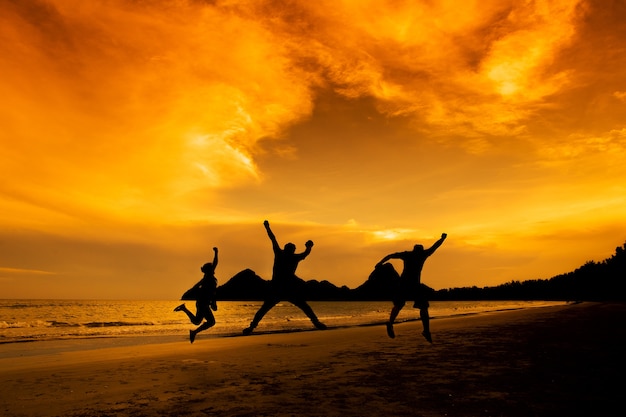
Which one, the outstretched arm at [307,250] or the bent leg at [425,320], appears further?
the bent leg at [425,320]

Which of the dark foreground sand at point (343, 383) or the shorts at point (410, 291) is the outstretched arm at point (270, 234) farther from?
the shorts at point (410, 291)

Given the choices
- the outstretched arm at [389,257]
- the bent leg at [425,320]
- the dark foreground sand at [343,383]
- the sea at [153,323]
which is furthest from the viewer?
the sea at [153,323]

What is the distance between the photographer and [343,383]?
681cm

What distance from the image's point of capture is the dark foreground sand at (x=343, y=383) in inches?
210

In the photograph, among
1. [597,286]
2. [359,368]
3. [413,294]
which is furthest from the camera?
[597,286]

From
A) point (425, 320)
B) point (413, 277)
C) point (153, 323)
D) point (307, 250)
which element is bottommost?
point (153, 323)

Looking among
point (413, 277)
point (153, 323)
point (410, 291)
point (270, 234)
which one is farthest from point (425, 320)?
point (153, 323)

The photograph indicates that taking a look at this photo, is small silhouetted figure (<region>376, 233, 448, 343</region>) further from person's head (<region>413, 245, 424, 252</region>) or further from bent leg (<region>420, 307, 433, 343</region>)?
bent leg (<region>420, 307, 433, 343</region>)

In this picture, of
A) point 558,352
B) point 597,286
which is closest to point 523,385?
point 558,352

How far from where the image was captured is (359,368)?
823 cm

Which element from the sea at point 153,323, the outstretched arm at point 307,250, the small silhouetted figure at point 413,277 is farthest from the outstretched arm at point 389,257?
the sea at point 153,323

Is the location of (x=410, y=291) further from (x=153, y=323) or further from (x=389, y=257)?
(x=153, y=323)

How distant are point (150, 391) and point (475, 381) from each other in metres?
4.96

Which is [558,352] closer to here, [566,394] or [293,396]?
[566,394]
